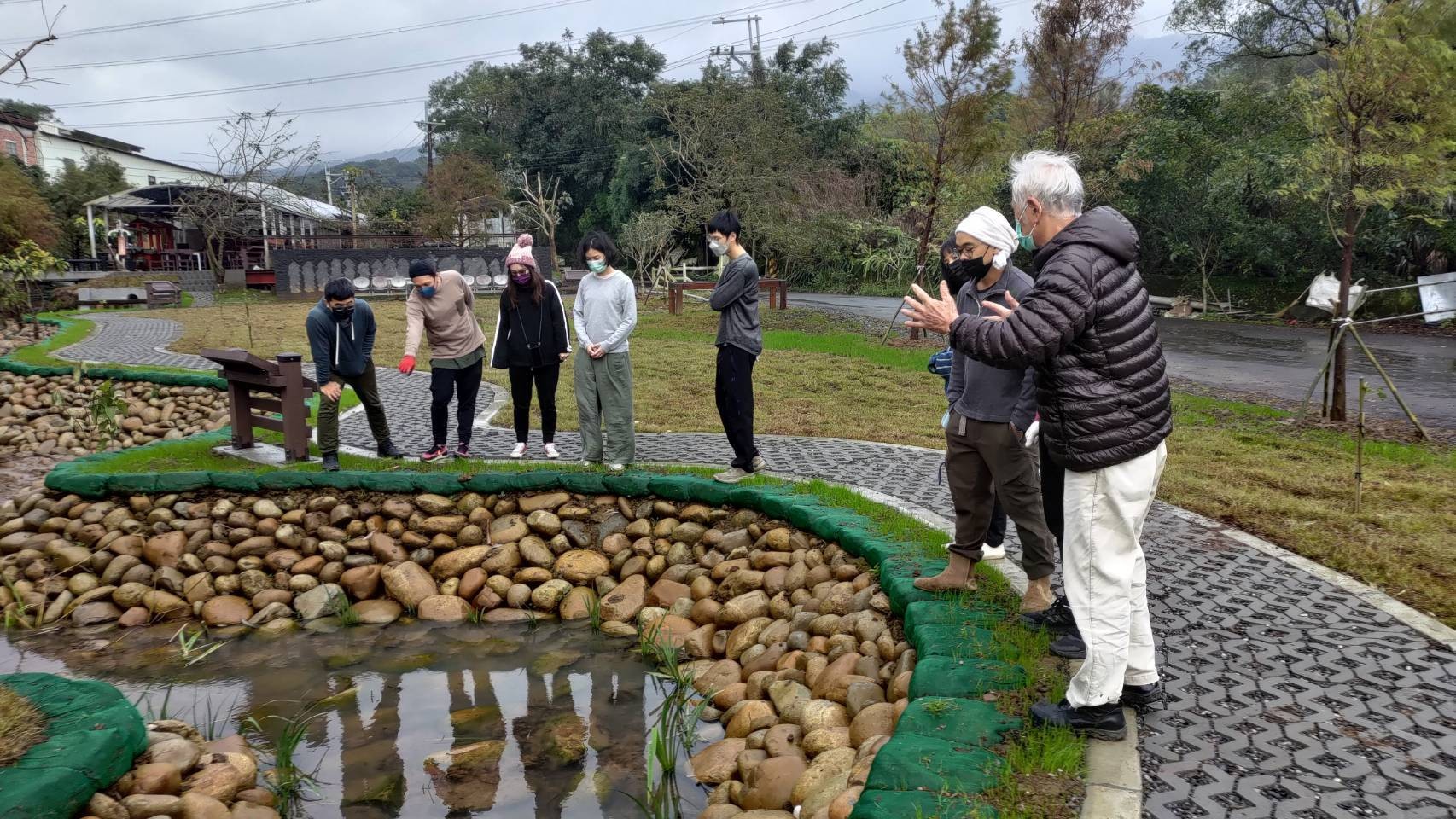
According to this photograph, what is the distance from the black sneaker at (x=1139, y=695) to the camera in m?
3.56

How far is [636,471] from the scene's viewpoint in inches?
285

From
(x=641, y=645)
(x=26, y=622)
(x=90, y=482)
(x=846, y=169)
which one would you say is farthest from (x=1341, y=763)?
(x=846, y=169)

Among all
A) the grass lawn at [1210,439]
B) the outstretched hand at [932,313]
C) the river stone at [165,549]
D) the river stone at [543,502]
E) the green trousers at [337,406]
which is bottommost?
the river stone at [165,549]

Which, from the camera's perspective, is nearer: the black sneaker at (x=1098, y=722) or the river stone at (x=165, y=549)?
the black sneaker at (x=1098, y=722)

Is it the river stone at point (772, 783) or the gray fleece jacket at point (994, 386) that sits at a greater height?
the gray fleece jacket at point (994, 386)

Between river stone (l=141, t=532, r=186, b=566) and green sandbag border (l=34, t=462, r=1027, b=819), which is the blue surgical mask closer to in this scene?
green sandbag border (l=34, t=462, r=1027, b=819)

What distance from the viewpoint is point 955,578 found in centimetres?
464

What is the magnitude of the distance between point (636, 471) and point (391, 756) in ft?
9.05

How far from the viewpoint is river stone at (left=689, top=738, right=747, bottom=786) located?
177 inches

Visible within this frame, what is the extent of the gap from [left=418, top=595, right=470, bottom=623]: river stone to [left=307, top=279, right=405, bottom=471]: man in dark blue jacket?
1551mm

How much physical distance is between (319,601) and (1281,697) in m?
5.92

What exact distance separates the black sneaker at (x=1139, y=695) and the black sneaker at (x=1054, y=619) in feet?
1.94

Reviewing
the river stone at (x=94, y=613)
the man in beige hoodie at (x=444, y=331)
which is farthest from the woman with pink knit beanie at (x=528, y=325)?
the river stone at (x=94, y=613)

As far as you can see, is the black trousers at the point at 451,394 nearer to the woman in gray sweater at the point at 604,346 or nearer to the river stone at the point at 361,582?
the woman in gray sweater at the point at 604,346
